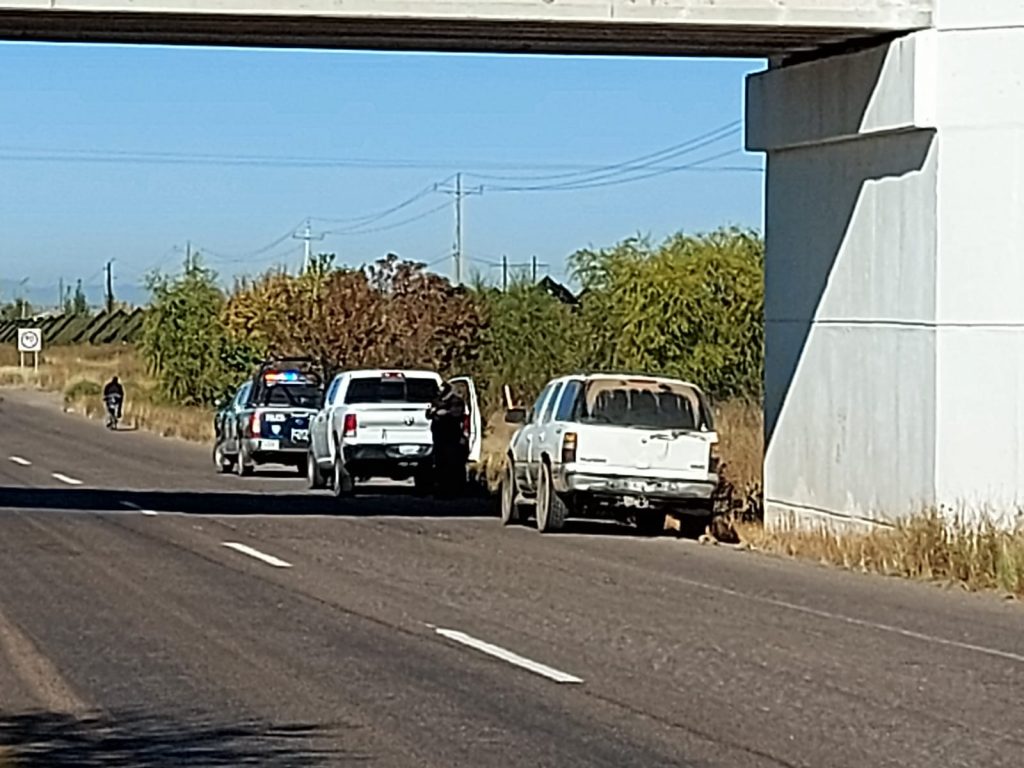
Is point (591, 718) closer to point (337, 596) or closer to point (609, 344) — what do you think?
point (337, 596)

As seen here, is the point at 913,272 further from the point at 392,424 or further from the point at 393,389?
the point at 393,389

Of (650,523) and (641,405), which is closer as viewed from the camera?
(641,405)

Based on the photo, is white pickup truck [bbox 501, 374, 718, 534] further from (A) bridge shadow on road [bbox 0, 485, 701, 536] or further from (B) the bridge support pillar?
(B) the bridge support pillar

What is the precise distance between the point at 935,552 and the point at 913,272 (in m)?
3.12

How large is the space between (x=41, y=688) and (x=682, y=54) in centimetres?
1337

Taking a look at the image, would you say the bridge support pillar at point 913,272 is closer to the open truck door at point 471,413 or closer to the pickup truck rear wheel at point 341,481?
the open truck door at point 471,413

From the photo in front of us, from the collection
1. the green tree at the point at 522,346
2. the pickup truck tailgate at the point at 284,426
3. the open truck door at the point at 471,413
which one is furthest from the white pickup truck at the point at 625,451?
the green tree at the point at 522,346

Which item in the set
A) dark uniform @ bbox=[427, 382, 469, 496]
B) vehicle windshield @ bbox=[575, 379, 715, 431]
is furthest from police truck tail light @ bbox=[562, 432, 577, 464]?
dark uniform @ bbox=[427, 382, 469, 496]

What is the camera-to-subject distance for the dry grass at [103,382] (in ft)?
193

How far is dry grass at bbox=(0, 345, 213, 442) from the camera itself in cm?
5875

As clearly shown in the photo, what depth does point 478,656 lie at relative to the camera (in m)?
13.6

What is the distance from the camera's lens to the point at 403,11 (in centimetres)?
2084

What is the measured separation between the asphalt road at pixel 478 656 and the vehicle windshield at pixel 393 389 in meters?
8.59

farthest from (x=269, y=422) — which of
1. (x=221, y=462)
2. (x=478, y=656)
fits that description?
(x=478, y=656)
